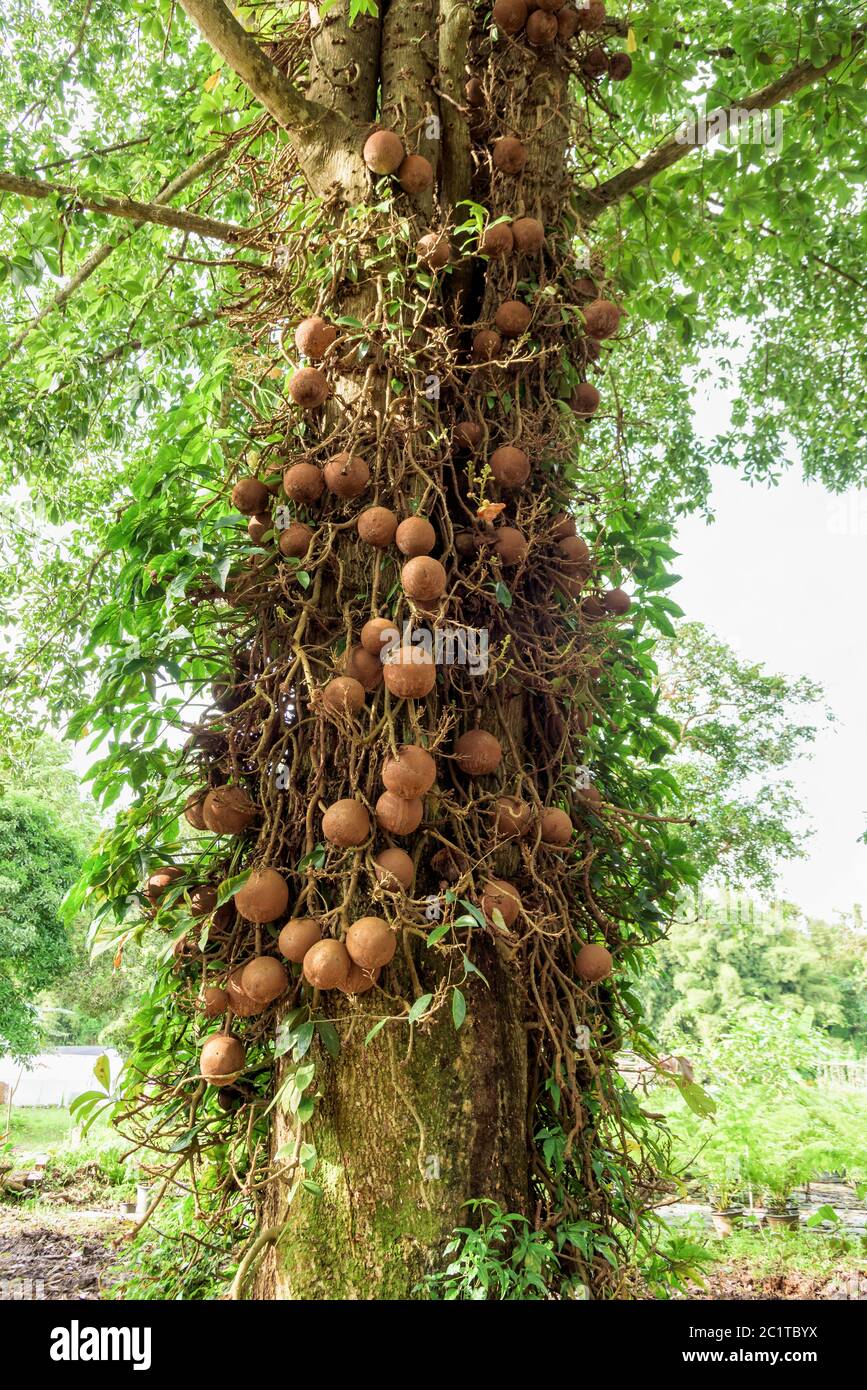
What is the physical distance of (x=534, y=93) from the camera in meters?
1.97

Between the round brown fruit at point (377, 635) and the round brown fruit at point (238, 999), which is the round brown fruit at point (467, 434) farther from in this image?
the round brown fruit at point (238, 999)

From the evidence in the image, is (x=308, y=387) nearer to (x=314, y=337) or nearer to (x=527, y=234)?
(x=314, y=337)

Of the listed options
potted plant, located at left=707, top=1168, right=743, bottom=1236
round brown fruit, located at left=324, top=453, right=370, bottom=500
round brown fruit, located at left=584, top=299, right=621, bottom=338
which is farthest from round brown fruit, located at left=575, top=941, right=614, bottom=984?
potted plant, located at left=707, top=1168, right=743, bottom=1236

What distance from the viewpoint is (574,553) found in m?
1.72

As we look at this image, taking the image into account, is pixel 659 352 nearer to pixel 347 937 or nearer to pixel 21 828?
pixel 347 937

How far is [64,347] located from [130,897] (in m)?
1.78

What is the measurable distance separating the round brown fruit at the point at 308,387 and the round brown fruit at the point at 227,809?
27.2 inches

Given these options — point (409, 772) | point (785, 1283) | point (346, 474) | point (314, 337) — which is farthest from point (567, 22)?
point (785, 1283)

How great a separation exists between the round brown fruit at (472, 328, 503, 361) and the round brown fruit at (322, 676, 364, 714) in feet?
2.47

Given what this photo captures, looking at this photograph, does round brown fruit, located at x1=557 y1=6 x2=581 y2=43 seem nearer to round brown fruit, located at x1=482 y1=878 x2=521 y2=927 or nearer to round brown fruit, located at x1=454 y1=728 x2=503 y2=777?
round brown fruit, located at x1=454 y1=728 x2=503 y2=777

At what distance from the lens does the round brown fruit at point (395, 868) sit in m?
1.33

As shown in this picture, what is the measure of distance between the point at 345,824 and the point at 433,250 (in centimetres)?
105

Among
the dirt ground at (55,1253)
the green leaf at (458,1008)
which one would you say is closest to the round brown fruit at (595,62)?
the green leaf at (458,1008)

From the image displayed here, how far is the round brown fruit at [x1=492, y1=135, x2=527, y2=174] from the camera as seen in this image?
1800 mm
